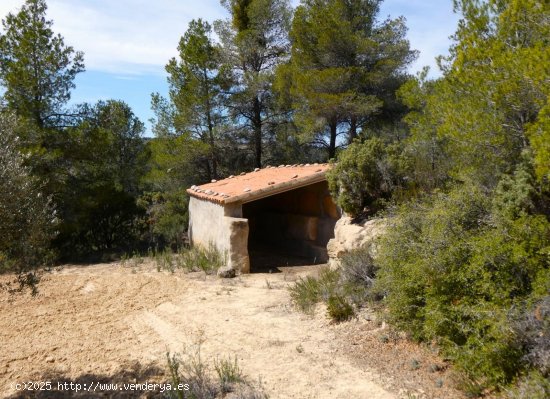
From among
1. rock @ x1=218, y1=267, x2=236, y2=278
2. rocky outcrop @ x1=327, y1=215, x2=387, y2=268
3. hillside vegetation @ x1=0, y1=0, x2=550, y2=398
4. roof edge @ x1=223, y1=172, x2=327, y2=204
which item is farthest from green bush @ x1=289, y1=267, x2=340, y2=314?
roof edge @ x1=223, y1=172, x2=327, y2=204

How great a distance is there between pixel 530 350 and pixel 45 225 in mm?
5519

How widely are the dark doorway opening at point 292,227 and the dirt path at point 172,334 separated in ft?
9.19

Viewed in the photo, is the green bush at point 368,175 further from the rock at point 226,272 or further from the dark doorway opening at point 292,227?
the rock at point 226,272

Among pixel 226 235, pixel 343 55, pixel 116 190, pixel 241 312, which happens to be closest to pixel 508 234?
pixel 241 312

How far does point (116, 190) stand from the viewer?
16938mm

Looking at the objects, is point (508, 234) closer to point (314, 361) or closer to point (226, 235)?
point (314, 361)

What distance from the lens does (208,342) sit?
283 inches

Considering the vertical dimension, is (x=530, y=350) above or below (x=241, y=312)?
above

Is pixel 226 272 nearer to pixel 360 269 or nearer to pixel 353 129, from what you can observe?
pixel 360 269

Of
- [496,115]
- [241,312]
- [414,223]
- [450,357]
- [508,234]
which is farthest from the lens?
[241,312]

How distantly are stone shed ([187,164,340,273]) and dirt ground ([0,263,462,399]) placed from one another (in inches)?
76.7

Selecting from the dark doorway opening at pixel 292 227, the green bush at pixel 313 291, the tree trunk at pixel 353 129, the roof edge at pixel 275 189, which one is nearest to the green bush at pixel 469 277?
the green bush at pixel 313 291

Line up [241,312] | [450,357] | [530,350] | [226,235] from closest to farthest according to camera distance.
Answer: [530,350]
[450,357]
[241,312]
[226,235]

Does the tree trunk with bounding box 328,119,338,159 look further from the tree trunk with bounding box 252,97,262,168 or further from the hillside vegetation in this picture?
the tree trunk with bounding box 252,97,262,168
